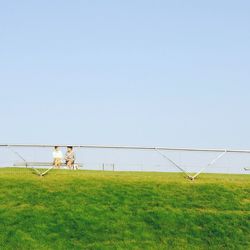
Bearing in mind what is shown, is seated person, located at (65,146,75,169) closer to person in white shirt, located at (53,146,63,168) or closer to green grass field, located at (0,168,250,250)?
person in white shirt, located at (53,146,63,168)

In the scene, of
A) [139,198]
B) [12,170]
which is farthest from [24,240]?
[12,170]

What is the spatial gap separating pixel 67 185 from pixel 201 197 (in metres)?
5.47

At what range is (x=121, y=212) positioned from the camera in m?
18.5

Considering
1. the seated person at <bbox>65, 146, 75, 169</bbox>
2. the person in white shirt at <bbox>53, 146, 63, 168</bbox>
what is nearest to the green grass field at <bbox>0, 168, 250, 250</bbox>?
the person in white shirt at <bbox>53, 146, 63, 168</bbox>

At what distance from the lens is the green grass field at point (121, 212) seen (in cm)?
1667

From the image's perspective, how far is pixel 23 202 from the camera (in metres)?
19.4

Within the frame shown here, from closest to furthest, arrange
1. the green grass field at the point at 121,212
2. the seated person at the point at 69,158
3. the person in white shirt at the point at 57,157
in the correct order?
1. the green grass field at the point at 121,212
2. the person in white shirt at the point at 57,157
3. the seated person at the point at 69,158

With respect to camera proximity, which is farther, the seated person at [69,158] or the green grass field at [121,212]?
the seated person at [69,158]

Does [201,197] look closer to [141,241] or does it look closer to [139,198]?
[139,198]

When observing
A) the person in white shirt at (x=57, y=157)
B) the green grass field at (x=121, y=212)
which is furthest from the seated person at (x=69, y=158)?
the green grass field at (x=121, y=212)

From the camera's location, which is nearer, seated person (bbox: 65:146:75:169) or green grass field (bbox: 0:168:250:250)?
green grass field (bbox: 0:168:250:250)

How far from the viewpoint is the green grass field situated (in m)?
16.7

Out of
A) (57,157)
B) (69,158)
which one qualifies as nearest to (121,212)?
(69,158)

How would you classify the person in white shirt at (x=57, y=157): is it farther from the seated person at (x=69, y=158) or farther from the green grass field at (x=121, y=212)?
the green grass field at (x=121, y=212)
